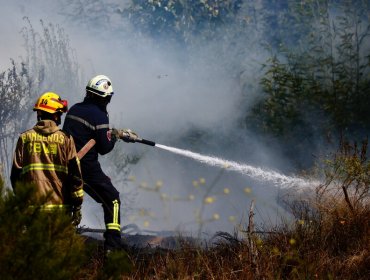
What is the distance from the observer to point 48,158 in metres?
4.09

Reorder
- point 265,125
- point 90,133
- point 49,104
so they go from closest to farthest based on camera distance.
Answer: point 49,104 → point 90,133 → point 265,125

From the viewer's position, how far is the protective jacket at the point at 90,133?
191 inches

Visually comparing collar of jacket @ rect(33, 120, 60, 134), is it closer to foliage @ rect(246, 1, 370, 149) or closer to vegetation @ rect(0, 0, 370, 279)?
vegetation @ rect(0, 0, 370, 279)

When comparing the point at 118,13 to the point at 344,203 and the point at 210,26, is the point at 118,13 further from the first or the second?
the point at 344,203

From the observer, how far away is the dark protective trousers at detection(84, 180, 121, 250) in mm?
4707

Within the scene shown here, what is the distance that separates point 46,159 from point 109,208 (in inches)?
35.1

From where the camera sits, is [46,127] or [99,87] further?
[99,87]

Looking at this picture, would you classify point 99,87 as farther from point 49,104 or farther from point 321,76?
point 321,76

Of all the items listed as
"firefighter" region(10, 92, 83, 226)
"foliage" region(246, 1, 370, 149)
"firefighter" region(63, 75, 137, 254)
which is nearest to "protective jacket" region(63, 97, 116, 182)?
"firefighter" region(63, 75, 137, 254)

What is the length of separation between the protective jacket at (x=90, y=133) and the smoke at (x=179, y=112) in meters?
7.18

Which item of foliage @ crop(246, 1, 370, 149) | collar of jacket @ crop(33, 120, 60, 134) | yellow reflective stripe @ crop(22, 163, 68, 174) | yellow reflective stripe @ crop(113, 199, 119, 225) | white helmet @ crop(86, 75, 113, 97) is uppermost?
foliage @ crop(246, 1, 370, 149)

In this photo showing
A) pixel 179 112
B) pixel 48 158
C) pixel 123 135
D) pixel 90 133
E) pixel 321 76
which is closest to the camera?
pixel 48 158

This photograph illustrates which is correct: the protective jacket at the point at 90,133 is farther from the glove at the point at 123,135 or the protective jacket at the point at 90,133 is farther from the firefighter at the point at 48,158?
the firefighter at the point at 48,158

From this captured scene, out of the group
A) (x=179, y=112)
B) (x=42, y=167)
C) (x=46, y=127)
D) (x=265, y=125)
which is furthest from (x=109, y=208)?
(x=179, y=112)
